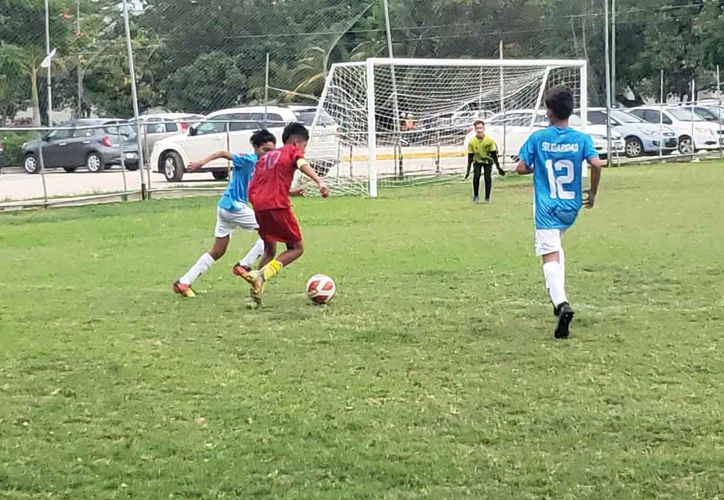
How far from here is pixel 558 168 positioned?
7.62 meters

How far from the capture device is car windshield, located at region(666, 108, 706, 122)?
31891 mm

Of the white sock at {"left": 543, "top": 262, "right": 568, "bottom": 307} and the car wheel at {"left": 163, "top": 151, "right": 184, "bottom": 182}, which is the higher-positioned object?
the white sock at {"left": 543, "top": 262, "right": 568, "bottom": 307}

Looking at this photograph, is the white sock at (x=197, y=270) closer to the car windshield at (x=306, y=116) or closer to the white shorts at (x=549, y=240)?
the white shorts at (x=549, y=240)

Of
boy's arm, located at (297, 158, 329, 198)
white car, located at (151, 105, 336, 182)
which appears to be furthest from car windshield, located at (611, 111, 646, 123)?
boy's arm, located at (297, 158, 329, 198)

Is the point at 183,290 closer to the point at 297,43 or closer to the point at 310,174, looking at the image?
the point at 310,174

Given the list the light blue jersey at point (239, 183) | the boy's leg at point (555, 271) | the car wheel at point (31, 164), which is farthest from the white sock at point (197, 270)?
the car wheel at point (31, 164)

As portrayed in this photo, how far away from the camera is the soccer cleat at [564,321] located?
7297 mm

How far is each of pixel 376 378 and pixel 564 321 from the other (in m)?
1.67

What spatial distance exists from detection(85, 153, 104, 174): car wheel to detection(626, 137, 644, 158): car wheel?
15279mm

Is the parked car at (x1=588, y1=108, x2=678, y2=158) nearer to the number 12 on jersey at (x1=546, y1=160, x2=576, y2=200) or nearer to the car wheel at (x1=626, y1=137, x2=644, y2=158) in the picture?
the car wheel at (x1=626, y1=137, x2=644, y2=158)

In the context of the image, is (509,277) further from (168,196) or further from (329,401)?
(168,196)

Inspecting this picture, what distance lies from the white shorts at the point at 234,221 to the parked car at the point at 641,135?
22.0 m

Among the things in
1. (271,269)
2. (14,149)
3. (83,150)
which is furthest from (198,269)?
(14,149)

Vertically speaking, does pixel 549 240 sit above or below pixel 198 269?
above
